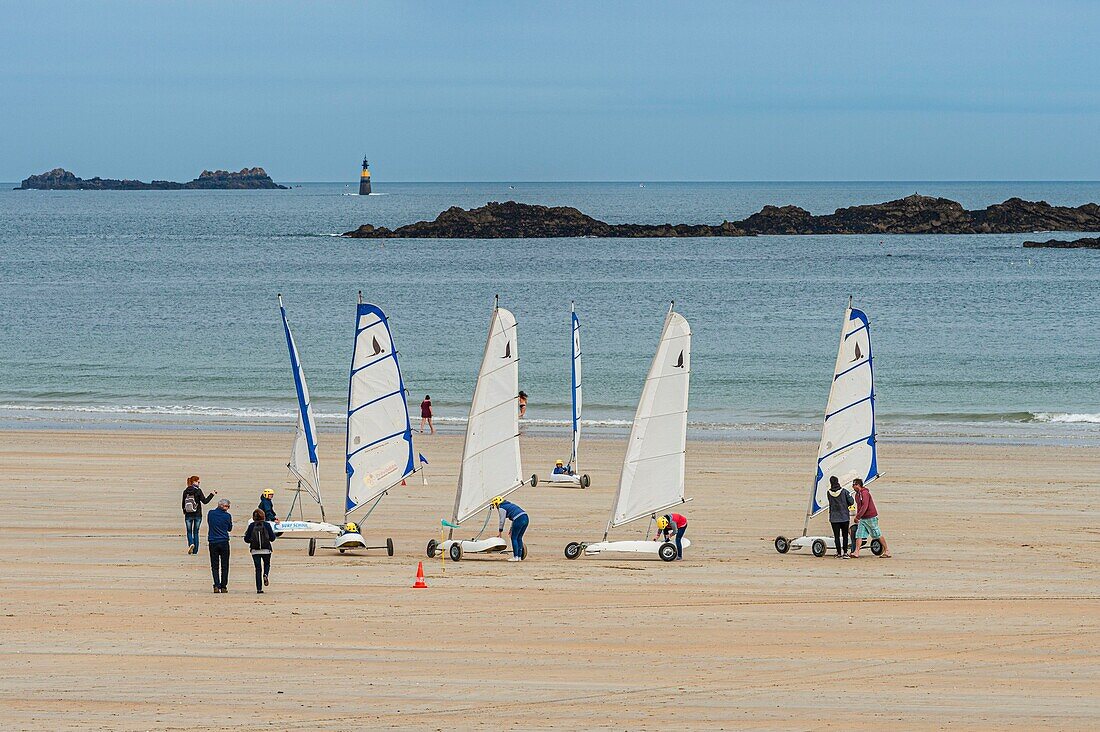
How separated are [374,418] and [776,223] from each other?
126 m

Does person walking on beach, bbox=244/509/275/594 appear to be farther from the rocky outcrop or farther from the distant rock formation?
the rocky outcrop

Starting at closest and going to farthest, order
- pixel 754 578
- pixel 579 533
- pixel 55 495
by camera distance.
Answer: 1. pixel 754 578
2. pixel 579 533
3. pixel 55 495

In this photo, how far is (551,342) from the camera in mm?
58750

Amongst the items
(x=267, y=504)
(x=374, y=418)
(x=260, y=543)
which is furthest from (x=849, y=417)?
(x=260, y=543)

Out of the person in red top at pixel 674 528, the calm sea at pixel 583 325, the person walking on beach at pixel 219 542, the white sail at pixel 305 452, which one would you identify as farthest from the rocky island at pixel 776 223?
the person walking on beach at pixel 219 542

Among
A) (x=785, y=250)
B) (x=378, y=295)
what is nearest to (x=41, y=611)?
(x=378, y=295)

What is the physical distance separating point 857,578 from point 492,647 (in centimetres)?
620

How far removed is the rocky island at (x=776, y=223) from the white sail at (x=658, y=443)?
115359 millimetres

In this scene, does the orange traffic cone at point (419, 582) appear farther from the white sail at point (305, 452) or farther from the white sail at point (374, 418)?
the white sail at point (305, 452)

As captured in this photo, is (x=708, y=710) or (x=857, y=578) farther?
(x=857, y=578)

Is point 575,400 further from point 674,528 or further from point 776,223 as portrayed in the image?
point 776,223

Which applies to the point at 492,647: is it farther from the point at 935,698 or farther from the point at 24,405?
the point at 24,405

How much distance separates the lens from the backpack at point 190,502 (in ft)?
66.8

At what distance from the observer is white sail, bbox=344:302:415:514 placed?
70.0ft
